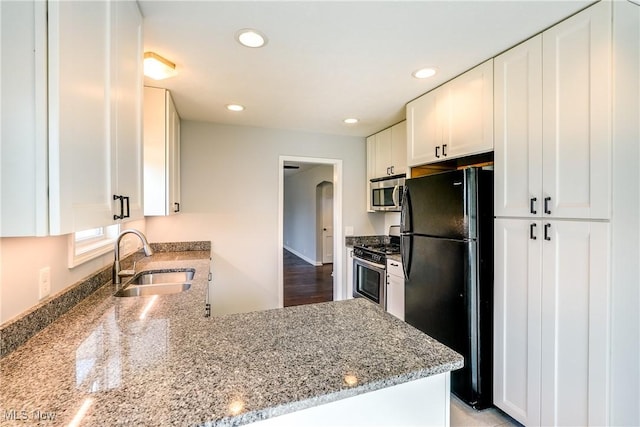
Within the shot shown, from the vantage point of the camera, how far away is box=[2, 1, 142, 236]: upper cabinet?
68 cm

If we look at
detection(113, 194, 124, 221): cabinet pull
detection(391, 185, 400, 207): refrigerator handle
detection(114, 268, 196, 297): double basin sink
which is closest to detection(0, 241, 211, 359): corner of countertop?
detection(114, 268, 196, 297): double basin sink

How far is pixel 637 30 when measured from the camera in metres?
1.38

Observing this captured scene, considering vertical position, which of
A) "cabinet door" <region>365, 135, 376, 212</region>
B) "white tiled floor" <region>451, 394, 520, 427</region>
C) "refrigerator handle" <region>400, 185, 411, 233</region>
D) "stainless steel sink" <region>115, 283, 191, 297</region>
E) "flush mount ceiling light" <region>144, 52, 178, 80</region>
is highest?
"flush mount ceiling light" <region>144, 52, 178, 80</region>

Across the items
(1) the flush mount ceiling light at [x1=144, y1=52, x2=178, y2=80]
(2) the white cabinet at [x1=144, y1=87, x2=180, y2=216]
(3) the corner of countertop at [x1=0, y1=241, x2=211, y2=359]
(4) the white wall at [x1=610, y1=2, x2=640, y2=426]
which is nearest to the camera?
(3) the corner of countertop at [x1=0, y1=241, x2=211, y2=359]

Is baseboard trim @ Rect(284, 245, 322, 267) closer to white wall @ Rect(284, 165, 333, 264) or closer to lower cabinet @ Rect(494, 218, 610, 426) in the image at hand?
white wall @ Rect(284, 165, 333, 264)

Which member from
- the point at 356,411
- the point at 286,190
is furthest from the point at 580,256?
the point at 286,190

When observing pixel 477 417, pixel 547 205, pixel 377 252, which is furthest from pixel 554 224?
pixel 377 252

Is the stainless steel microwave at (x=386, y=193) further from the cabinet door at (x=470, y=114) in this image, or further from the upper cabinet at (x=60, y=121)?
the upper cabinet at (x=60, y=121)

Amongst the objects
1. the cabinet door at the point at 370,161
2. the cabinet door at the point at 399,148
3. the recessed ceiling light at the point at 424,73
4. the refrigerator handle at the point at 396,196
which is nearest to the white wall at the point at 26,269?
the recessed ceiling light at the point at 424,73

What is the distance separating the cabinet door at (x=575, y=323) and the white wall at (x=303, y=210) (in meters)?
5.21

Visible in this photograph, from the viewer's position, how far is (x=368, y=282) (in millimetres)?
3285

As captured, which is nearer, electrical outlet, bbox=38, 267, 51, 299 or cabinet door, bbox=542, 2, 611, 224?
electrical outlet, bbox=38, 267, 51, 299

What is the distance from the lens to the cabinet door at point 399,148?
125 inches

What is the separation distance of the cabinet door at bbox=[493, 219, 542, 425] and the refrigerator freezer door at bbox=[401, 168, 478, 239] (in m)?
0.21
